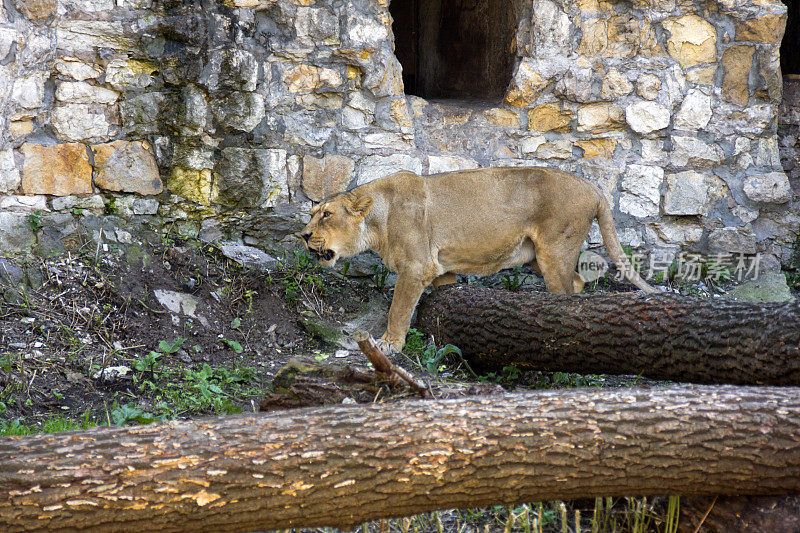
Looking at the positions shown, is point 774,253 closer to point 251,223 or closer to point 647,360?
point 647,360

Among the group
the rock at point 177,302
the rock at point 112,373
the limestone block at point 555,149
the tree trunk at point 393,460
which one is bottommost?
the rock at point 112,373

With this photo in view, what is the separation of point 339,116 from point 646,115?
8.20 feet

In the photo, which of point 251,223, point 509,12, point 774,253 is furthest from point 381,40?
point 774,253

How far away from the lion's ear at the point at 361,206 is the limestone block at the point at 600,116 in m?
2.08

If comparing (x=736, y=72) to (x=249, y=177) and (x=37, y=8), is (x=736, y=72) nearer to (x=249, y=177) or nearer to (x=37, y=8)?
(x=249, y=177)

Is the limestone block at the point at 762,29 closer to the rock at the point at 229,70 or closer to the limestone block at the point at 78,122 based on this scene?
the rock at the point at 229,70

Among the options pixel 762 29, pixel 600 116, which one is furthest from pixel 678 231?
pixel 762 29

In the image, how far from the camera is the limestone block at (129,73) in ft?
18.6

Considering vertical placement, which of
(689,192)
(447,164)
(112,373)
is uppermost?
(447,164)

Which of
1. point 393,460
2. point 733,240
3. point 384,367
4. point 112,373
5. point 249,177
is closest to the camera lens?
point 393,460

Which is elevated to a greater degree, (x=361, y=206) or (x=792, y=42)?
(x=792, y=42)

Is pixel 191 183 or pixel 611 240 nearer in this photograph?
pixel 611 240

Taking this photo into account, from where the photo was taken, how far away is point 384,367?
330cm

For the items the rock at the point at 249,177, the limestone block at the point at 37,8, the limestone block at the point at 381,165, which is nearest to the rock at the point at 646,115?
the limestone block at the point at 381,165
